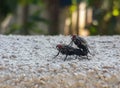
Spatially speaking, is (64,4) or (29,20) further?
(64,4)

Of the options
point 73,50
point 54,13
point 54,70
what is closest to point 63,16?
point 54,13

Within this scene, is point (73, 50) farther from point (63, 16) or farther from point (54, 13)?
point (63, 16)

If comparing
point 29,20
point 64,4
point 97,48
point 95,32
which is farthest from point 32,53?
point 64,4

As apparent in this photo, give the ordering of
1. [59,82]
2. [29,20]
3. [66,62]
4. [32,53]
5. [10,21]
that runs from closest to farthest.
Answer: [59,82], [66,62], [32,53], [29,20], [10,21]

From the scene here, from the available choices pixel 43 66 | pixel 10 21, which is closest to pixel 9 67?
pixel 43 66

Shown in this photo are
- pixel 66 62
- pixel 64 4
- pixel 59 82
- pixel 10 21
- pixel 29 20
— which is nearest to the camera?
pixel 59 82

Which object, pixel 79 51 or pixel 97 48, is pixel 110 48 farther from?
pixel 79 51
